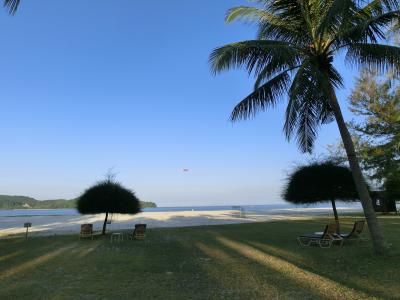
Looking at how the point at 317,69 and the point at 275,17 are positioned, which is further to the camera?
the point at 275,17

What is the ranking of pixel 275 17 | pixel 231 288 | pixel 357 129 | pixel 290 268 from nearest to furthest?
1. pixel 231 288
2. pixel 290 268
3. pixel 275 17
4. pixel 357 129

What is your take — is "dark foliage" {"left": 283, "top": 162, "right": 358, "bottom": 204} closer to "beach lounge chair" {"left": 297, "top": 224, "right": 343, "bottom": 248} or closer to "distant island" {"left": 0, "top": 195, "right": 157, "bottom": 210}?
"beach lounge chair" {"left": 297, "top": 224, "right": 343, "bottom": 248}

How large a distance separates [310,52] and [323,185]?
7.70 meters

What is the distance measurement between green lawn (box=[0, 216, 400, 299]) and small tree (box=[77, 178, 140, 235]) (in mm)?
6072

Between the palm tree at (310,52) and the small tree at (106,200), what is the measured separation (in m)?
9.58

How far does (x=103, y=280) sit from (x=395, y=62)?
28.8 ft

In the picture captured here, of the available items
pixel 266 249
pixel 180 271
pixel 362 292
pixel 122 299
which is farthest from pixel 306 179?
pixel 122 299

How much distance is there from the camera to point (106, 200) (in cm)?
1897

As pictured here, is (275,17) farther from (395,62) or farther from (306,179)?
(306,179)

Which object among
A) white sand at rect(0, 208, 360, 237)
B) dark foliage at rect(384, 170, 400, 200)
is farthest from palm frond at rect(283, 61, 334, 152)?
dark foliage at rect(384, 170, 400, 200)

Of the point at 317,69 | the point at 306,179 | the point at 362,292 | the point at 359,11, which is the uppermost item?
the point at 359,11

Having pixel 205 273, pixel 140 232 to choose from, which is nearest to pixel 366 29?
pixel 205 273

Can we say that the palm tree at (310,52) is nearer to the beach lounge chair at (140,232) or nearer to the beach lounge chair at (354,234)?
the beach lounge chair at (354,234)

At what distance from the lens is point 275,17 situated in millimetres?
11586
